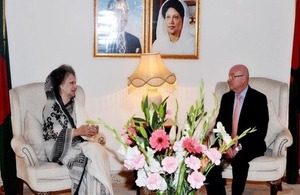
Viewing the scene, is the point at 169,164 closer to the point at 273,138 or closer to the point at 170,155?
the point at 170,155

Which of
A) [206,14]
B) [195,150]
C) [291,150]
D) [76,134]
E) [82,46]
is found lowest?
[291,150]

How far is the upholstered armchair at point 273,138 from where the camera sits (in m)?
3.96

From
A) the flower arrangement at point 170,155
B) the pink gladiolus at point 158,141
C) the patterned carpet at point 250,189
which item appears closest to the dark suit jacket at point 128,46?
the patterned carpet at point 250,189

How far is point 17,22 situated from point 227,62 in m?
2.04

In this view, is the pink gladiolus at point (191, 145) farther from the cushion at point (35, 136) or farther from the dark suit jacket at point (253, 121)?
the cushion at point (35, 136)

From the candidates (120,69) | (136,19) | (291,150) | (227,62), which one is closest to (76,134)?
(120,69)

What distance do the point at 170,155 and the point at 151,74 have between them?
1915 millimetres

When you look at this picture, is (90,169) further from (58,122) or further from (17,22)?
(17,22)

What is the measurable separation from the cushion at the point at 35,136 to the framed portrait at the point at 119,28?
105 cm

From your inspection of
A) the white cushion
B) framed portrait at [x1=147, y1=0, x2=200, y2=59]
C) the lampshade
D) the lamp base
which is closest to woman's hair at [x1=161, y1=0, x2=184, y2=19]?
framed portrait at [x1=147, y1=0, x2=200, y2=59]

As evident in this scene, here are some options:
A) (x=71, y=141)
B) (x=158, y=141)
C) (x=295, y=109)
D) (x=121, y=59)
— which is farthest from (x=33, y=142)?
(x=295, y=109)

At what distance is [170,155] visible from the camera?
248 centimetres

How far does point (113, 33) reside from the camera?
4703 millimetres

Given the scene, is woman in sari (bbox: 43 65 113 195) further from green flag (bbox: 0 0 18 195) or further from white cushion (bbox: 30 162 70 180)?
green flag (bbox: 0 0 18 195)
